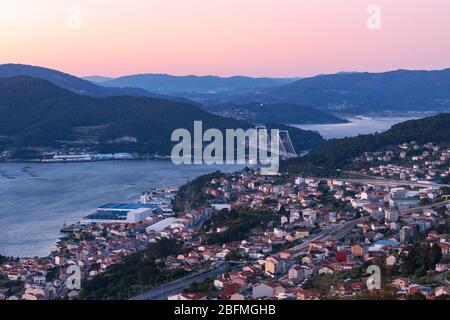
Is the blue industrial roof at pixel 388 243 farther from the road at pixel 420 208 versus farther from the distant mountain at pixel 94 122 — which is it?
the distant mountain at pixel 94 122

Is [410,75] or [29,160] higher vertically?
[410,75]

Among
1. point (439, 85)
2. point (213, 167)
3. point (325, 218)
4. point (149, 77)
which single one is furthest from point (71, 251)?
point (149, 77)

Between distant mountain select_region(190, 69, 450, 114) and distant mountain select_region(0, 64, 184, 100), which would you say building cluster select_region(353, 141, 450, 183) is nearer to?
distant mountain select_region(190, 69, 450, 114)

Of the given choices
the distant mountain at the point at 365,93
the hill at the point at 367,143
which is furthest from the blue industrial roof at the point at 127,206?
the distant mountain at the point at 365,93

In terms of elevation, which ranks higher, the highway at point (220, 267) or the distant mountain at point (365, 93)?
the distant mountain at point (365, 93)

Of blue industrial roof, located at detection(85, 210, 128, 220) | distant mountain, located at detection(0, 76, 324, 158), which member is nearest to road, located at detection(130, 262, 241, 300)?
blue industrial roof, located at detection(85, 210, 128, 220)

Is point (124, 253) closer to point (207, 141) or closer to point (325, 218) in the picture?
point (325, 218)
